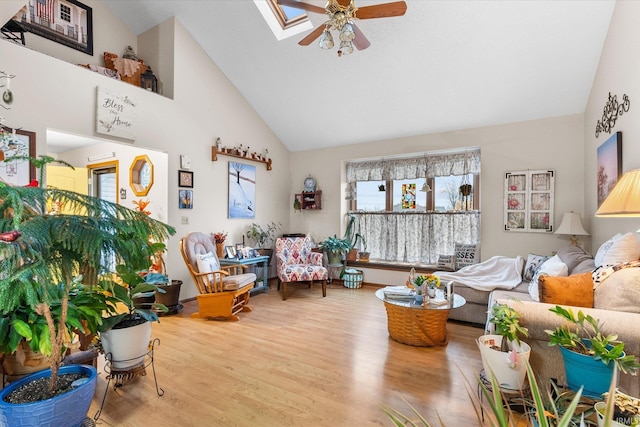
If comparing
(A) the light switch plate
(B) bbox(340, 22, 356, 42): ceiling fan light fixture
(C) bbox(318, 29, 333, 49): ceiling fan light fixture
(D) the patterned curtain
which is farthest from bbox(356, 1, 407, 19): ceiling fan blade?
(D) the patterned curtain

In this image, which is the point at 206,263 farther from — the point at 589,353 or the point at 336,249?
the point at 589,353

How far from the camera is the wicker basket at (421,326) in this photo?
9.35ft

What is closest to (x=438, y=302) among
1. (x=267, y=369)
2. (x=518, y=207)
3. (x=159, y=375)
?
(x=267, y=369)

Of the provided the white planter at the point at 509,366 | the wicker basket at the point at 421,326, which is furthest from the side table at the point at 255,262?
the white planter at the point at 509,366

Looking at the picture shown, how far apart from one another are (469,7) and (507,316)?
2.97 metres

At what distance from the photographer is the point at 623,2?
8.35 feet

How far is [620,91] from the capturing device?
2.61m

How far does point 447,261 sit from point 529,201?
137 centimetres

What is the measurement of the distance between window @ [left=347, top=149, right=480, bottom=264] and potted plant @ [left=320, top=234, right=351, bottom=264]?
537mm

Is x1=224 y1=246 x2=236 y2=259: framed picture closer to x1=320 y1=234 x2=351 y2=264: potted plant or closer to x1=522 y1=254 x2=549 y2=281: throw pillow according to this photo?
x1=320 y1=234 x2=351 y2=264: potted plant

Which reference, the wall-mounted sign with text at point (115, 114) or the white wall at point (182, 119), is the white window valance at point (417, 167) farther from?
the wall-mounted sign with text at point (115, 114)

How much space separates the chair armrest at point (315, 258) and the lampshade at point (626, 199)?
3.65 m

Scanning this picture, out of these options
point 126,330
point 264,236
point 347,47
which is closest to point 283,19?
point 347,47

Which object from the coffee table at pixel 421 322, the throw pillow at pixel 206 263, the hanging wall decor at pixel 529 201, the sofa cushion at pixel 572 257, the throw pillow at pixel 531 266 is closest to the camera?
the coffee table at pixel 421 322
